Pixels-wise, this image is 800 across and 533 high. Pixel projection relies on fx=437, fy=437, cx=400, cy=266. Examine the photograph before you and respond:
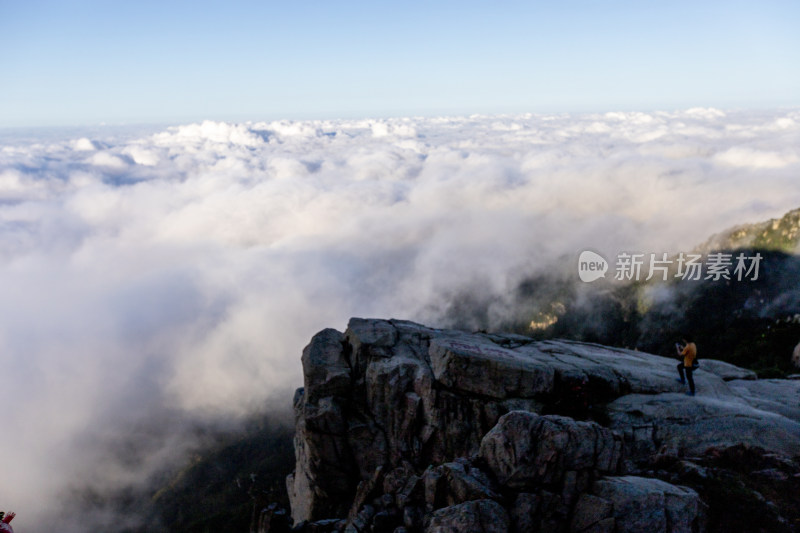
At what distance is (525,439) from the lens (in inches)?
778

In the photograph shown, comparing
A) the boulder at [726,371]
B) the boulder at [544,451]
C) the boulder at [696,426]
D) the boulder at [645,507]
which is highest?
the boulder at [544,451]

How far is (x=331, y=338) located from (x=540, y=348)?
1863 cm

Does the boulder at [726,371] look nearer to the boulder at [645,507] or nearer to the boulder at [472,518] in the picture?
the boulder at [645,507]

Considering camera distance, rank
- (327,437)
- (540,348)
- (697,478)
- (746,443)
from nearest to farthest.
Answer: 1. (697,478)
2. (746,443)
3. (327,437)
4. (540,348)

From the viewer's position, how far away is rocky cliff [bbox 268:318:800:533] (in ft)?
60.9

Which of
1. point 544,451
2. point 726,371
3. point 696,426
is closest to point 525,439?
point 544,451

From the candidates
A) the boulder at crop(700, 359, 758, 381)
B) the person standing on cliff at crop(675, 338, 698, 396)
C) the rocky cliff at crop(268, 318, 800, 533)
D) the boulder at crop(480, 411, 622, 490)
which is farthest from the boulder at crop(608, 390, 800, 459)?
the boulder at crop(700, 359, 758, 381)

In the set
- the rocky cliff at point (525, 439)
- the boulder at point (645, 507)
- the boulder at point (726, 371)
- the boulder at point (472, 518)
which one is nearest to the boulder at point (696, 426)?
the rocky cliff at point (525, 439)

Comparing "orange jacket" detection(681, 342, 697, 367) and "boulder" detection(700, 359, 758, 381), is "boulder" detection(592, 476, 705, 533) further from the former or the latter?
"boulder" detection(700, 359, 758, 381)

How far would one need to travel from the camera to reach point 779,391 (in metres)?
35.2

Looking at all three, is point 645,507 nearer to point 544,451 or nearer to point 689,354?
point 544,451

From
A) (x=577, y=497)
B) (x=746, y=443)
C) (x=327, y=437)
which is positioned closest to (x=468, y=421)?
(x=327, y=437)

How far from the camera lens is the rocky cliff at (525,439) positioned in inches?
731

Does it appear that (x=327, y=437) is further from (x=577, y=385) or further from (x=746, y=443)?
(x=746, y=443)
